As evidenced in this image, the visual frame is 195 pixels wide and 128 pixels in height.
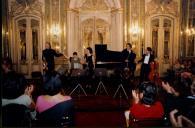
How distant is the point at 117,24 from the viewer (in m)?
12.1

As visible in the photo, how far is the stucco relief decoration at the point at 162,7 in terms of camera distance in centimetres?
1203

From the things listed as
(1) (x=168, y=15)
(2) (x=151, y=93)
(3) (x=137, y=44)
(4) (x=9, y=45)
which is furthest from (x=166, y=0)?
(2) (x=151, y=93)

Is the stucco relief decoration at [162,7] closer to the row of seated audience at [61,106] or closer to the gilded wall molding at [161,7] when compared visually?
the gilded wall molding at [161,7]

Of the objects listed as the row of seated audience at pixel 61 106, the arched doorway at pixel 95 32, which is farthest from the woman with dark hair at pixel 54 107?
the arched doorway at pixel 95 32

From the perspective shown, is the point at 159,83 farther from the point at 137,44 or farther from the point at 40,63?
the point at 40,63

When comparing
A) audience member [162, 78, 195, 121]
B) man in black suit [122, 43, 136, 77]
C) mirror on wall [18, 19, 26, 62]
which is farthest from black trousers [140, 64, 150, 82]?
mirror on wall [18, 19, 26, 62]

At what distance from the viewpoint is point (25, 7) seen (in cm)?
1193

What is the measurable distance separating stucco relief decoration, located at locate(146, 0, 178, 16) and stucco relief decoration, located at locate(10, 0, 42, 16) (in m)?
4.51

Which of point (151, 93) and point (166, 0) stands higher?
point (166, 0)

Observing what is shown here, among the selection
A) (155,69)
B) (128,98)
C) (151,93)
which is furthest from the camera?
(155,69)

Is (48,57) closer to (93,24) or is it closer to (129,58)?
(129,58)

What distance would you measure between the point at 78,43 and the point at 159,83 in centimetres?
445

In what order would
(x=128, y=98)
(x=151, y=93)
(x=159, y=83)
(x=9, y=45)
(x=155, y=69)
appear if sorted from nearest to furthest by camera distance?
(x=151, y=93), (x=128, y=98), (x=155, y=69), (x=159, y=83), (x=9, y=45)

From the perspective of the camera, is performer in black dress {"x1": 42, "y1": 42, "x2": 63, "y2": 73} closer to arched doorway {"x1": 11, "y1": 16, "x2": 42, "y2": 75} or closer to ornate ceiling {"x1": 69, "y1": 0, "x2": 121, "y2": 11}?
arched doorway {"x1": 11, "y1": 16, "x2": 42, "y2": 75}
